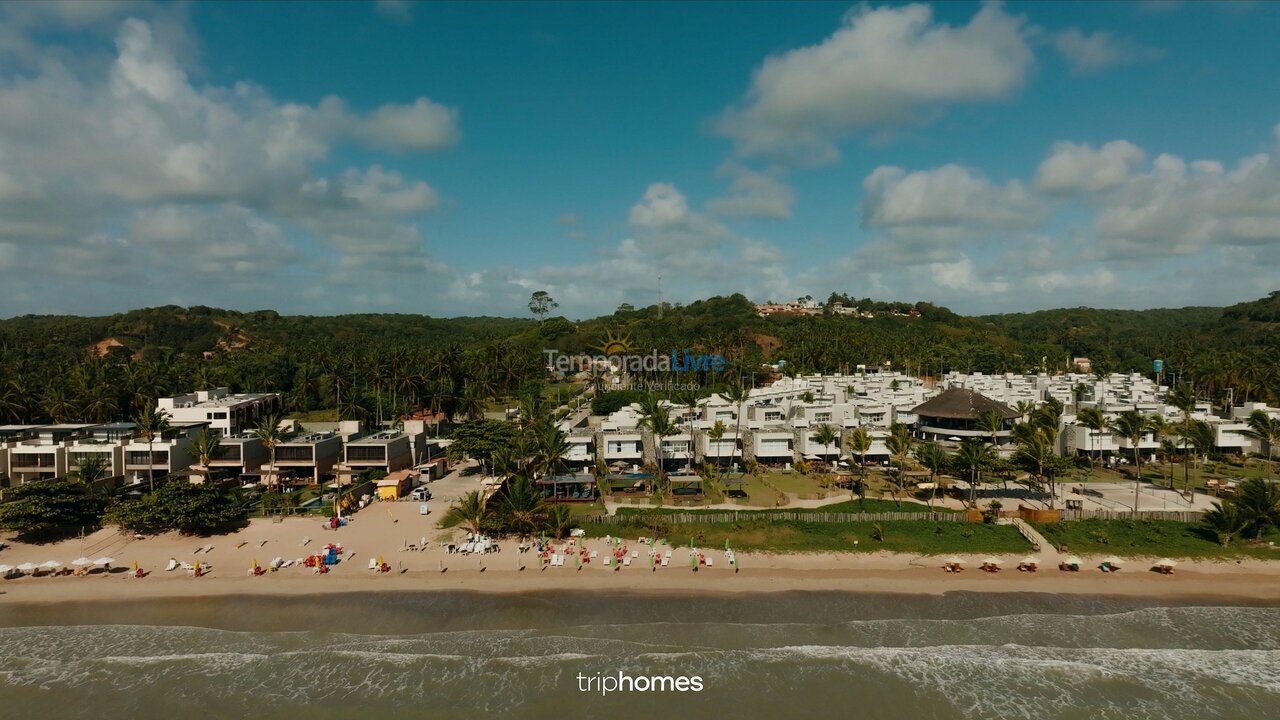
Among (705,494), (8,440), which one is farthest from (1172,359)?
(8,440)

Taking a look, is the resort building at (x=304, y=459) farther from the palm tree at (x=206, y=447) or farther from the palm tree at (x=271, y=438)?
the palm tree at (x=206, y=447)

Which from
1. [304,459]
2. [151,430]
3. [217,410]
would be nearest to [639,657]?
[304,459]

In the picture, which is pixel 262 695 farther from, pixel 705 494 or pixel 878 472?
pixel 878 472

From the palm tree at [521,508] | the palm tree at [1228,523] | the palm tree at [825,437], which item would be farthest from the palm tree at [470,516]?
the palm tree at [1228,523]

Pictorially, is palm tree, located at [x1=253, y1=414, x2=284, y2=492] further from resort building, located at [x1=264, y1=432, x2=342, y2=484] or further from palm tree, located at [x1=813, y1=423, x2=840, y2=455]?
palm tree, located at [x1=813, y1=423, x2=840, y2=455]

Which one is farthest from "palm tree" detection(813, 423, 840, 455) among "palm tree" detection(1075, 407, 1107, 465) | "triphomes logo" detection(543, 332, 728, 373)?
"triphomes logo" detection(543, 332, 728, 373)

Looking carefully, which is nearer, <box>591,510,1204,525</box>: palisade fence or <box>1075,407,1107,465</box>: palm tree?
<box>591,510,1204,525</box>: palisade fence
